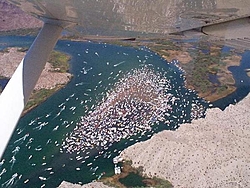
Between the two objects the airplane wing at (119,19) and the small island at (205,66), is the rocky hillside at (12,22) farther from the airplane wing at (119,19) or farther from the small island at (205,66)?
the airplane wing at (119,19)

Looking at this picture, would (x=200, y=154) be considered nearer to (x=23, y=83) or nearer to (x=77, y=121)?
(x=77, y=121)

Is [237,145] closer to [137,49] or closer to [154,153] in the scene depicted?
[154,153]


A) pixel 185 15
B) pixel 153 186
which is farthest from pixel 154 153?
pixel 185 15

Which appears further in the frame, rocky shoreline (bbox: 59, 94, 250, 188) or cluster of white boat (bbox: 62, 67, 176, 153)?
cluster of white boat (bbox: 62, 67, 176, 153)

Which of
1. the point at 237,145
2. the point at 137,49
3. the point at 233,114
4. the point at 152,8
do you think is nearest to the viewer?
the point at 152,8

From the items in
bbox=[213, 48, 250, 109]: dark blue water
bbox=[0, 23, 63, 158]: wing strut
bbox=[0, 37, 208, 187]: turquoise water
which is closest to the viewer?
bbox=[0, 23, 63, 158]: wing strut

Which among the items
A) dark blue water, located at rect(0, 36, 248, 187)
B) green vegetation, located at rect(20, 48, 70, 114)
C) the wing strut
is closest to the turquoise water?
dark blue water, located at rect(0, 36, 248, 187)

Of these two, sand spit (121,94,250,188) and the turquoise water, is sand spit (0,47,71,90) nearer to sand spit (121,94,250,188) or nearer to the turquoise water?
the turquoise water
